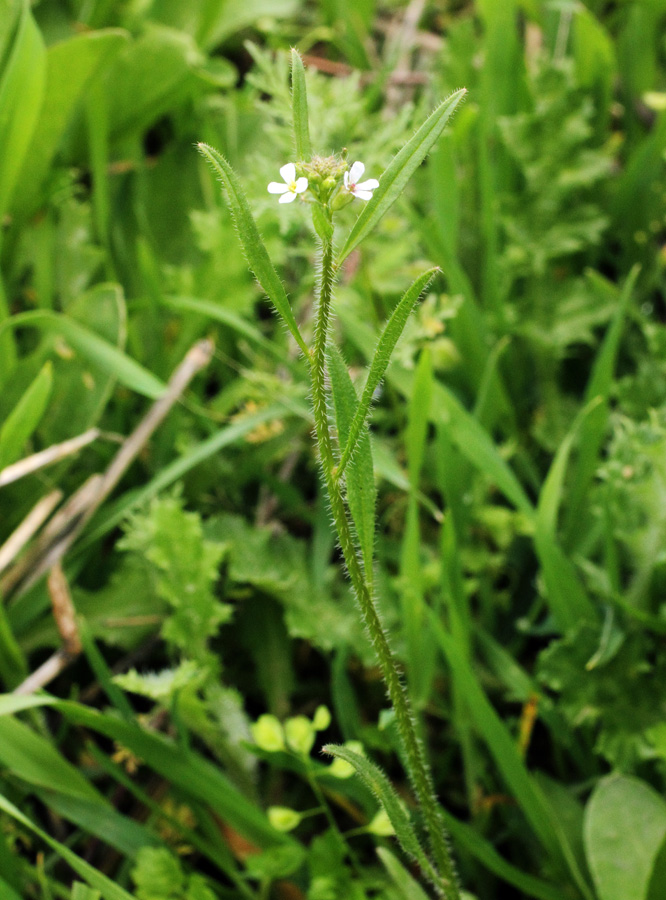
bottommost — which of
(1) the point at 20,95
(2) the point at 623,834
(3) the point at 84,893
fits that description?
(2) the point at 623,834

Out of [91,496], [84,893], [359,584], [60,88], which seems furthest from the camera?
[60,88]

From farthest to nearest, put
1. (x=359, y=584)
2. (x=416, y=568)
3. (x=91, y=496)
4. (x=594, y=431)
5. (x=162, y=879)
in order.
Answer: (x=91, y=496) → (x=594, y=431) → (x=416, y=568) → (x=162, y=879) → (x=359, y=584)

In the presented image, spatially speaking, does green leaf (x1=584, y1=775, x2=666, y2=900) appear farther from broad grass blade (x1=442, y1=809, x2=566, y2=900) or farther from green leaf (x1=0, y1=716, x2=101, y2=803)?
green leaf (x1=0, y1=716, x2=101, y2=803)

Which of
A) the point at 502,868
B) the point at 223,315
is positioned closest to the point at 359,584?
the point at 502,868

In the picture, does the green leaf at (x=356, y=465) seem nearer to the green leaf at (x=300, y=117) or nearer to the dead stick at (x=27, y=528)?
the green leaf at (x=300, y=117)

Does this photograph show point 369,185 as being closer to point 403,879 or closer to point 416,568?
point 416,568

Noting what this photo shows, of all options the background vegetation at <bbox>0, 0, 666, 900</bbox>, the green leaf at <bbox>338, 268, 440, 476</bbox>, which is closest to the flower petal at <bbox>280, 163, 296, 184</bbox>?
the green leaf at <bbox>338, 268, 440, 476</bbox>

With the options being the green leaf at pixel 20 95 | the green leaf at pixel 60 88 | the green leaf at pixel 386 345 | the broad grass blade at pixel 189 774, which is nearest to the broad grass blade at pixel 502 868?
the broad grass blade at pixel 189 774
